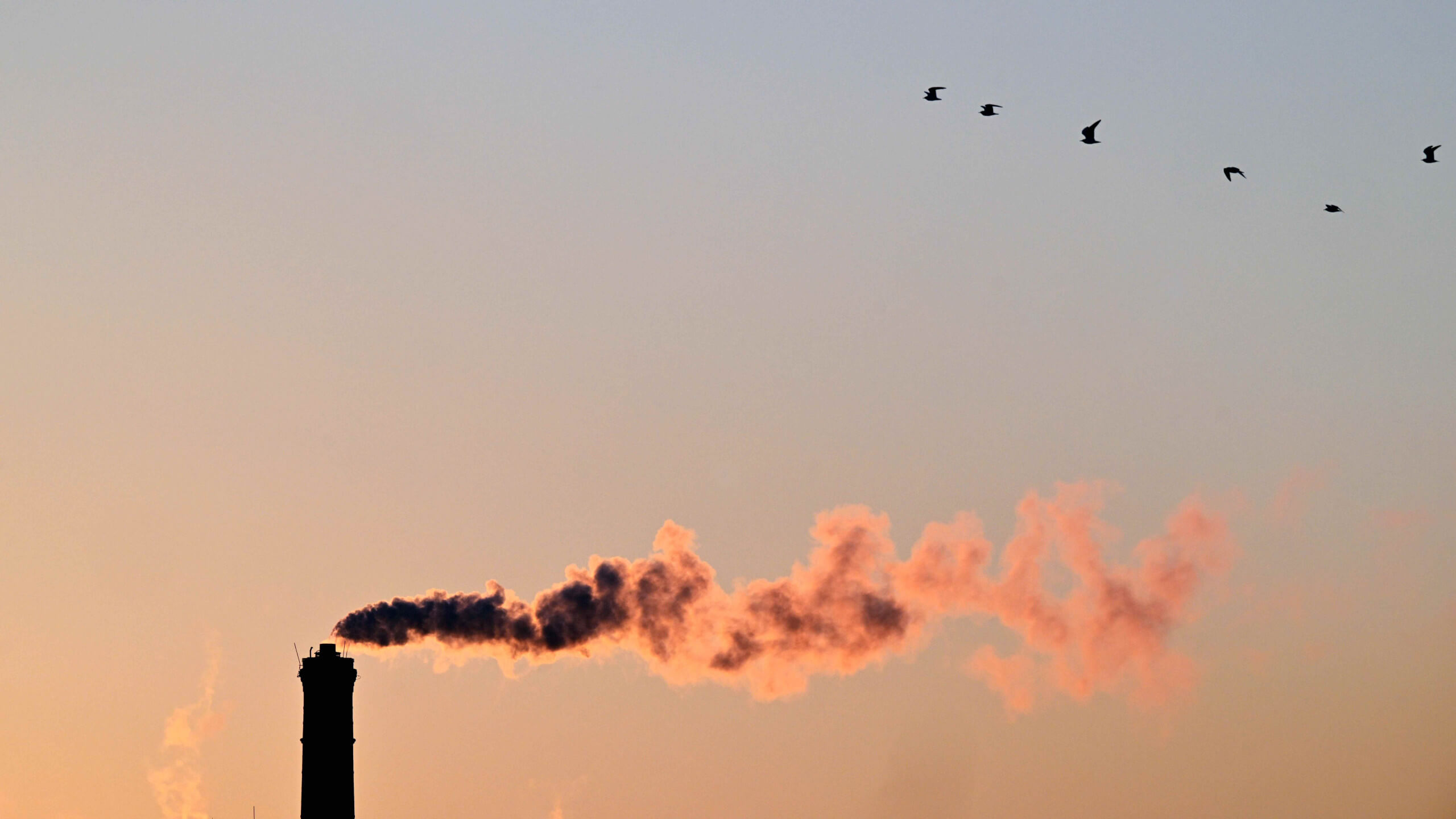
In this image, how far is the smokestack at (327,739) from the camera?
96250 mm

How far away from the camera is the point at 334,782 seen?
96.5 m

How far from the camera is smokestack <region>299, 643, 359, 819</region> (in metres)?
96.2

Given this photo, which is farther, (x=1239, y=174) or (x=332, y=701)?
(x=332, y=701)

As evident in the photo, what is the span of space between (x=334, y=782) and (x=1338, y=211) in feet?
119

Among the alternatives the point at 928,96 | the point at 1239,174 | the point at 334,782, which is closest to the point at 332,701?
the point at 334,782

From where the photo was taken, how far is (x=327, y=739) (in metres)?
96.8

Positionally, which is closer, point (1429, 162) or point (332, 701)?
point (1429, 162)

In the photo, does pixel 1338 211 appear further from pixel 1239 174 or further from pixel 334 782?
pixel 334 782

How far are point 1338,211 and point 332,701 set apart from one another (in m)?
35.5

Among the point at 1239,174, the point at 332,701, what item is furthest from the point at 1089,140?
the point at 332,701

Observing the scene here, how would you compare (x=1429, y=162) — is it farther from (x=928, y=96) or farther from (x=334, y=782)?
(x=334, y=782)

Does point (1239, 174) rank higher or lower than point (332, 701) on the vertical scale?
higher

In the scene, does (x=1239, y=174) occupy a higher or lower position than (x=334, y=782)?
higher

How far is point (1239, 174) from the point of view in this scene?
288 feet
